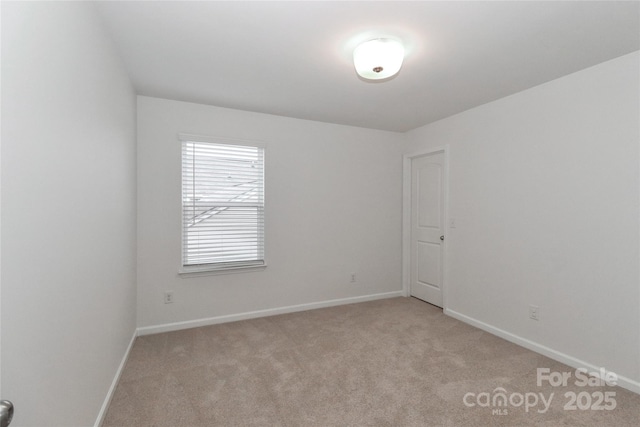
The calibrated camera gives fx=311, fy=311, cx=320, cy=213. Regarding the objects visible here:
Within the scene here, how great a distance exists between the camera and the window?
3.33 meters

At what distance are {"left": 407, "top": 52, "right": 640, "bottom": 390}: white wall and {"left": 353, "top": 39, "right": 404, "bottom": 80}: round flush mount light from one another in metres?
1.62

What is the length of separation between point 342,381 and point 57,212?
2.04 metres

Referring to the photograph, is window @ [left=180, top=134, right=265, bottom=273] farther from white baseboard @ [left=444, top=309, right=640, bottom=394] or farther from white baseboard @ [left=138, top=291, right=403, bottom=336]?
white baseboard @ [left=444, top=309, right=640, bottom=394]

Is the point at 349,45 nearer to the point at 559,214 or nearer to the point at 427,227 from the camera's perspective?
the point at 559,214

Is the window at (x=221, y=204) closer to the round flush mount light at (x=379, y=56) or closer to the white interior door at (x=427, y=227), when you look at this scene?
the round flush mount light at (x=379, y=56)

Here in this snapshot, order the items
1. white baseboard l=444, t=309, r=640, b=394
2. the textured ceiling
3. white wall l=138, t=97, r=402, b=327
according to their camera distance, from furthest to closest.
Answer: white wall l=138, t=97, r=402, b=327 → white baseboard l=444, t=309, r=640, b=394 → the textured ceiling

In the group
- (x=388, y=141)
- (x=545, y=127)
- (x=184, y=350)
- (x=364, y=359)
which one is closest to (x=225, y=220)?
(x=184, y=350)

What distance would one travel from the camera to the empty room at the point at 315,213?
132cm

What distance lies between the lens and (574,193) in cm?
255

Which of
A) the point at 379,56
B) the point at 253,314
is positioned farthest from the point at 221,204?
the point at 379,56

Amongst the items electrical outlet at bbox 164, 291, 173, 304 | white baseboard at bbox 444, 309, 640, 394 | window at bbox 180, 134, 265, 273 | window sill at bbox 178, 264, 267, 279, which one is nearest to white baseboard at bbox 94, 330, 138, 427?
electrical outlet at bbox 164, 291, 173, 304

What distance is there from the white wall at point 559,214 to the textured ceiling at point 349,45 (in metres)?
0.26

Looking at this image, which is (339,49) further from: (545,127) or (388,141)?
(388,141)

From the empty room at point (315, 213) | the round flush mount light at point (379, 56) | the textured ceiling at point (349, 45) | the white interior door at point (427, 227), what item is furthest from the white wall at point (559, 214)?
the round flush mount light at point (379, 56)
